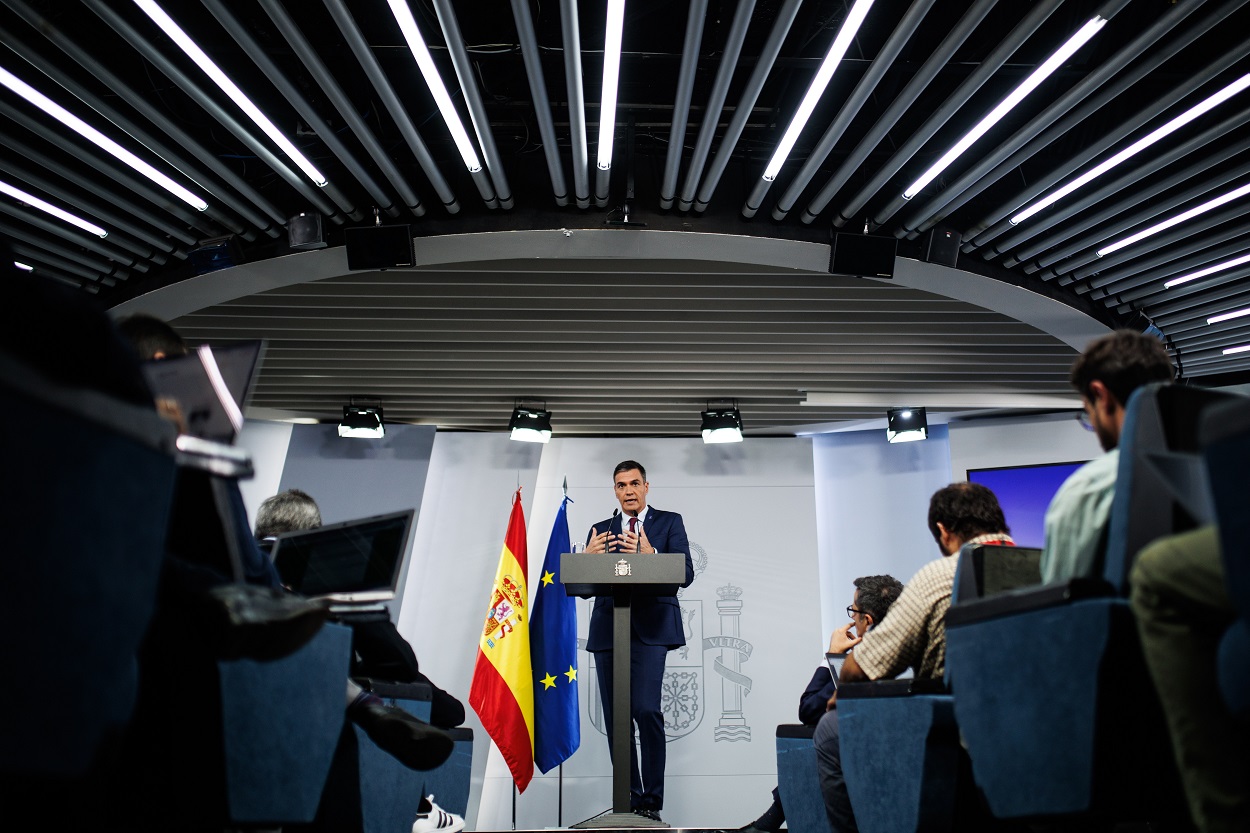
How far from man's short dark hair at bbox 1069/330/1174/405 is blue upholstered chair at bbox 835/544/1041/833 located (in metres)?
0.47

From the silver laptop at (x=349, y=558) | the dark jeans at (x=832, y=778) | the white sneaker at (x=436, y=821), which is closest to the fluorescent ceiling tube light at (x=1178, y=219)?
the dark jeans at (x=832, y=778)

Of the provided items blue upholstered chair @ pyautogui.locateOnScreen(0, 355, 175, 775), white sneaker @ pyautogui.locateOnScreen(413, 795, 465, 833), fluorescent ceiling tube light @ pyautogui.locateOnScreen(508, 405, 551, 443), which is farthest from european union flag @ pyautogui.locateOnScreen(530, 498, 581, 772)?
blue upholstered chair @ pyautogui.locateOnScreen(0, 355, 175, 775)

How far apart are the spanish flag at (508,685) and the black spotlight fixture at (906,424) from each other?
305 cm

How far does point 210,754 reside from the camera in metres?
1.51

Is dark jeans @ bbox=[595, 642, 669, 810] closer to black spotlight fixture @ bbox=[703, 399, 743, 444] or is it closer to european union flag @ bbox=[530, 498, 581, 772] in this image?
european union flag @ bbox=[530, 498, 581, 772]

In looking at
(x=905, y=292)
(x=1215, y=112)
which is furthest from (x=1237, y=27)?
(x=905, y=292)

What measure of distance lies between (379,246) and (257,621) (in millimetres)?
3303

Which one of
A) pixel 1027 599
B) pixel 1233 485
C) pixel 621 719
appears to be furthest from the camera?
pixel 621 719

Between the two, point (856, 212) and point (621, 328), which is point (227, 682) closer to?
point (856, 212)

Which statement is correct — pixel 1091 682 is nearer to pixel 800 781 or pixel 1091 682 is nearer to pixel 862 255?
pixel 800 781

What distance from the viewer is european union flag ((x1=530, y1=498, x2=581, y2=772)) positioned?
5570 mm

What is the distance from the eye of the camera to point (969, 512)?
2674mm

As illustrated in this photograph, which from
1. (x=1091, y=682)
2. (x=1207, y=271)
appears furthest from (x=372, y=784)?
(x=1207, y=271)

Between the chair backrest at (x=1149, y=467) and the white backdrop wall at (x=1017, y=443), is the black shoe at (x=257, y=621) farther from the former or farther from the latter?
the white backdrop wall at (x=1017, y=443)
